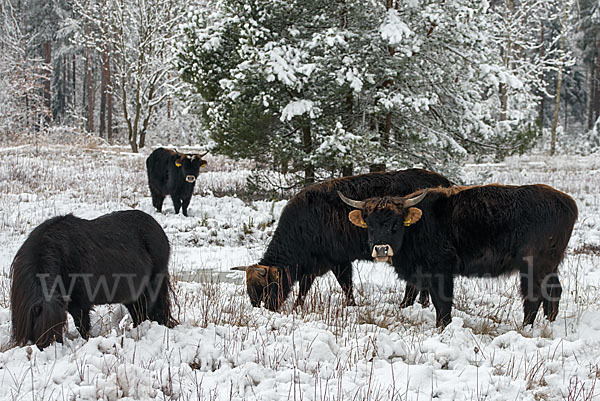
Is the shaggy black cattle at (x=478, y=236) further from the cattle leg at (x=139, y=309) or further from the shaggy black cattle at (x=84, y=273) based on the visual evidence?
the cattle leg at (x=139, y=309)

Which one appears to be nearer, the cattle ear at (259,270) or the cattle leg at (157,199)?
the cattle ear at (259,270)

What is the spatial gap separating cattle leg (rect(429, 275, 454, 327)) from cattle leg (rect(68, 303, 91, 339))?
338 cm

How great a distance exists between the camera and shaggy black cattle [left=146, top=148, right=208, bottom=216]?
12062 mm

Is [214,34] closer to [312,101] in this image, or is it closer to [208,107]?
[208,107]

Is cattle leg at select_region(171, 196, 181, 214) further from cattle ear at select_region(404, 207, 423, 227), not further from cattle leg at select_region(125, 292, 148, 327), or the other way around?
cattle ear at select_region(404, 207, 423, 227)

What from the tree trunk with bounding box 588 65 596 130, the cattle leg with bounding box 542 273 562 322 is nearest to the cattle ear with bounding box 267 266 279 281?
the cattle leg with bounding box 542 273 562 322

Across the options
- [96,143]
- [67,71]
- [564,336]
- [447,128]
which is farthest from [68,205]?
[67,71]

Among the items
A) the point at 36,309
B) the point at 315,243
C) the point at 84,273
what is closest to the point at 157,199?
the point at 315,243

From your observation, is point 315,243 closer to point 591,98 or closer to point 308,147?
point 308,147

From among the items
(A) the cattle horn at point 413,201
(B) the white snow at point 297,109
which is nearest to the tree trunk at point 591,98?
(B) the white snow at point 297,109

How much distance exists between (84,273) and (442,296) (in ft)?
11.5

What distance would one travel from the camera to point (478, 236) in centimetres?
547

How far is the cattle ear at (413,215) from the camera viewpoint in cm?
534

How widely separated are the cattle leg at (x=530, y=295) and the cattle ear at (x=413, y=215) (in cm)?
123
